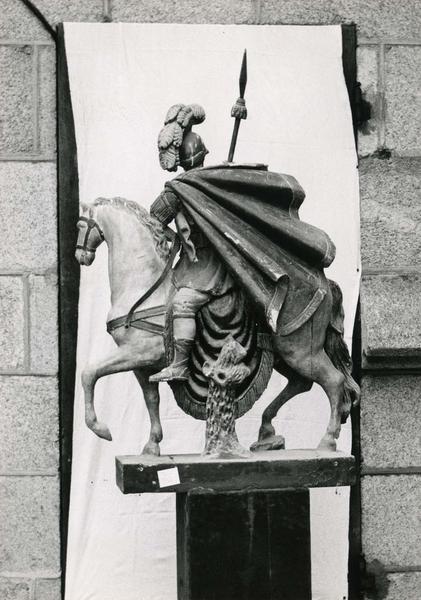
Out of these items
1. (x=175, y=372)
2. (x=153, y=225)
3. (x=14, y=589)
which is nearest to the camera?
(x=175, y=372)

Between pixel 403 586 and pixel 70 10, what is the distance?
3.35 m

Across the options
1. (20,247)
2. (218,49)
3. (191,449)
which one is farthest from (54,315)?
(218,49)

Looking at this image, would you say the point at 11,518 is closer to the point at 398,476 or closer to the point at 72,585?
the point at 72,585

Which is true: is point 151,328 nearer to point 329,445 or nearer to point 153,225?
point 153,225

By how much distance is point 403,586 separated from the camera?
252 inches

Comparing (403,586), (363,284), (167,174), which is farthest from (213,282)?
(403,586)

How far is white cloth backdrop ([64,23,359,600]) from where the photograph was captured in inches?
245

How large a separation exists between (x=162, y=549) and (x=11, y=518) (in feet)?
2.52

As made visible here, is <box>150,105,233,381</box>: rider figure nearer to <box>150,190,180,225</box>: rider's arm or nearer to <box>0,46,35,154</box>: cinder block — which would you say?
<box>150,190,180,225</box>: rider's arm

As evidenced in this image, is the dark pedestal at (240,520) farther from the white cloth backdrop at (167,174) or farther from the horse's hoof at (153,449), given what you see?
the white cloth backdrop at (167,174)

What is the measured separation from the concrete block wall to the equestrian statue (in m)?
1.10

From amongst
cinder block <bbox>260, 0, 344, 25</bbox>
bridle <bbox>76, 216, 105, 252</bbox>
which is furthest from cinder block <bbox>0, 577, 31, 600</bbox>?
cinder block <bbox>260, 0, 344, 25</bbox>

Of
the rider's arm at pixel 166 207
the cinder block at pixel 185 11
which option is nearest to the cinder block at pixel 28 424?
the rider's arm at pixel 166 207

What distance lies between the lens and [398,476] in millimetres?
6402
